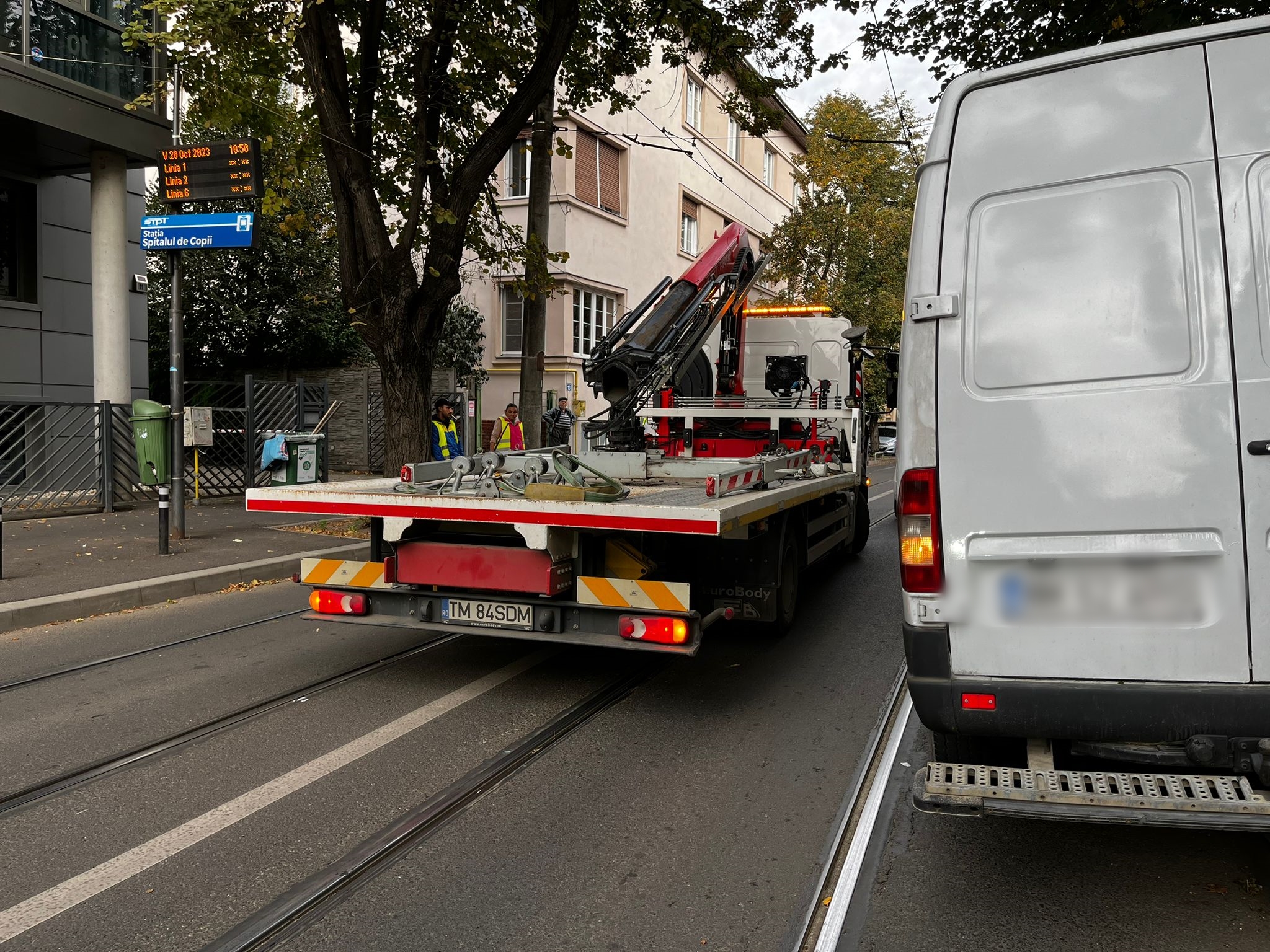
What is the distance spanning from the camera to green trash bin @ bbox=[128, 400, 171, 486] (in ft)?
39.7

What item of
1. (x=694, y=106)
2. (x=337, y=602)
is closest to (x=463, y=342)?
(x=694, y=106)

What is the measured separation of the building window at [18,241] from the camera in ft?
47.8

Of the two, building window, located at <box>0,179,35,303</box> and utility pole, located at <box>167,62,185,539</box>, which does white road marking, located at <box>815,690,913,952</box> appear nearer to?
utility pole, located at <box>167,62,185,539</box>

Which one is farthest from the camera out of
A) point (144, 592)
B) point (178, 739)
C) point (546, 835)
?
point (144, 592)

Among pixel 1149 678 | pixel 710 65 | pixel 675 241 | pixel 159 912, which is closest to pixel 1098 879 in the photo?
pixel 1149 678

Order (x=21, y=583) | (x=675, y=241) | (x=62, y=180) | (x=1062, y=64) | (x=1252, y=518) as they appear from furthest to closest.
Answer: (x=675, y=241) < (x=62, y=180) < (x=21, y=583) < (x=1062, y=64) < (x=1252, y=518)

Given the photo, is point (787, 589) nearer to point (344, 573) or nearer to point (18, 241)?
point (344, 573)

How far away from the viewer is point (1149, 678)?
299 centimetres

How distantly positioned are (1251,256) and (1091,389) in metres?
0.60

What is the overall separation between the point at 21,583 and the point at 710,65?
9251mm

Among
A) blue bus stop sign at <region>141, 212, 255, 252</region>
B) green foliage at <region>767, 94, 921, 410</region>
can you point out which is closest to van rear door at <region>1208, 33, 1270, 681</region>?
blue bus stop sign at <region>141, 212, 255, 252</region>

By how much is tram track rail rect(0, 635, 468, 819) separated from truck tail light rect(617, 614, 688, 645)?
180cm

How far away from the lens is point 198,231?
1022cm

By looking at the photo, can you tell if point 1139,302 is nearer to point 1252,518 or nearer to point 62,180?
point 1252,518
